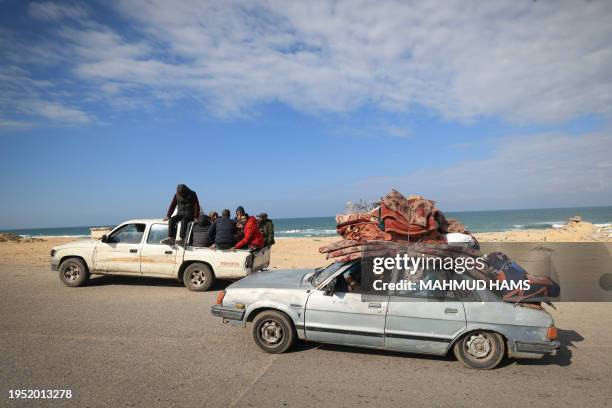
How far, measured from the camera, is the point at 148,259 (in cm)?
939

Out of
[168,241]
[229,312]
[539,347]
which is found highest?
[168,241]

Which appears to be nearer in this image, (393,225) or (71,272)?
(393,225)

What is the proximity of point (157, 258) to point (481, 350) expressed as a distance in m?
7.34

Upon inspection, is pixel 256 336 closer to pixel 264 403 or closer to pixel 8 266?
pixel 264 403

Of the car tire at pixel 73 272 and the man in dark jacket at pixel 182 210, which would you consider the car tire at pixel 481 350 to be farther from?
the car tire at pixel 73 272

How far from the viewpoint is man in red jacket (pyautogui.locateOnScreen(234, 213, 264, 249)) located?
30.0ft

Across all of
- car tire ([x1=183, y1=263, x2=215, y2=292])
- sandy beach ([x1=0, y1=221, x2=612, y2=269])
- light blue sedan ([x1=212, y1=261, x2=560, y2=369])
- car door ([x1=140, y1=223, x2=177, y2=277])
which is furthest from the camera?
sandy beach ([x1=0, y1=221, x2=612, y2=269])

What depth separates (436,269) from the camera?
4992 mm

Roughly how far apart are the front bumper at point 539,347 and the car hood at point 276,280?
A: 108 inches

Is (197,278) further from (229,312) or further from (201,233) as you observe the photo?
(229,312)

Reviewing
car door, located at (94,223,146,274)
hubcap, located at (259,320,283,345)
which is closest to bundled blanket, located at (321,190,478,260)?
hubcap, located at (259,320,283,345)

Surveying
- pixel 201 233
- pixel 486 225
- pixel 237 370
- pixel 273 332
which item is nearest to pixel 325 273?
pixel 273 332

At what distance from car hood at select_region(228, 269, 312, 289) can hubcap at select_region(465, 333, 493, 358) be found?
87.3 inches

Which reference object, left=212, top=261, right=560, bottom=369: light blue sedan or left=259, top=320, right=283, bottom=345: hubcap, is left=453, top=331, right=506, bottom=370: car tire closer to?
left=212, top=261, right=560, bottom=369: light blue sedan
